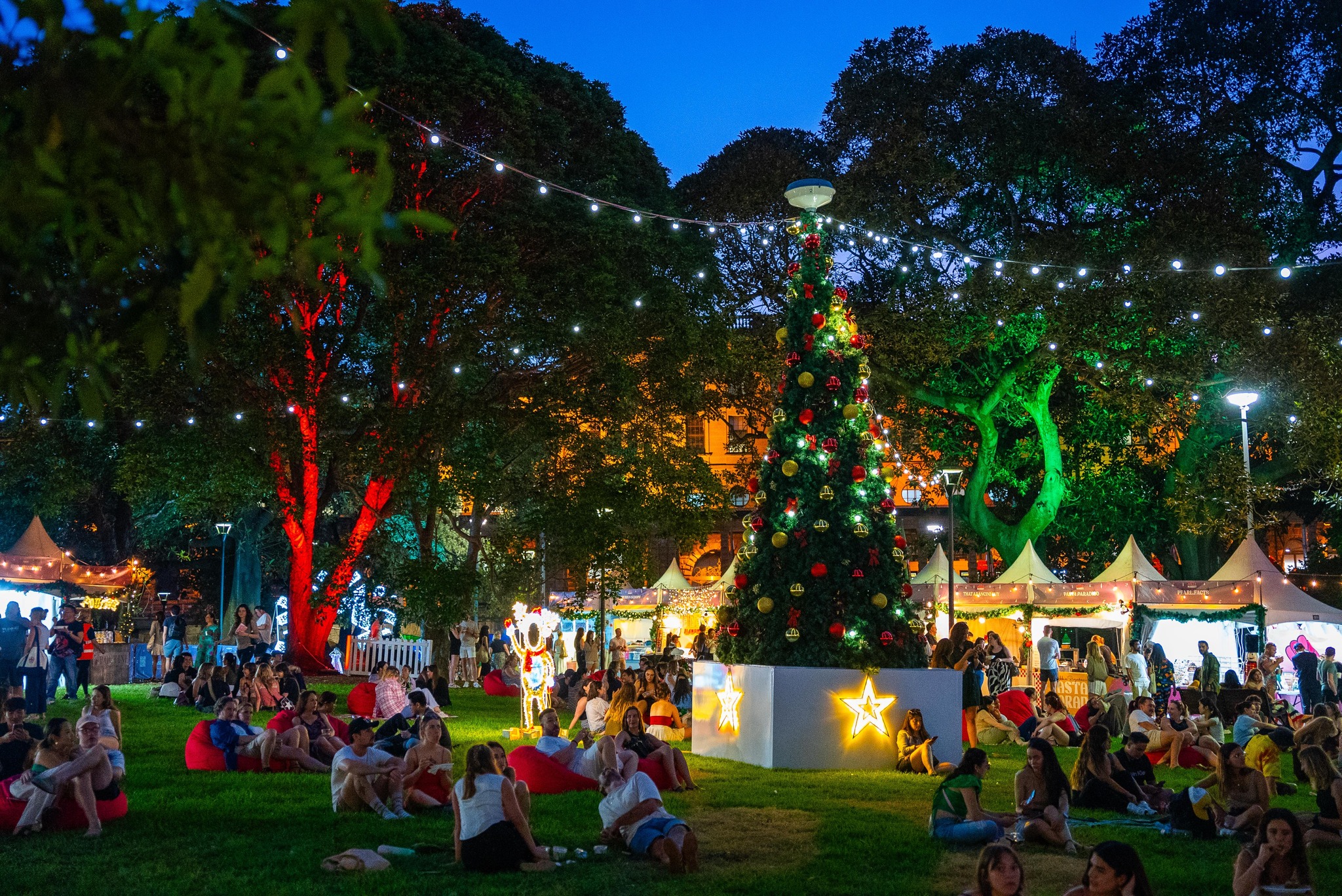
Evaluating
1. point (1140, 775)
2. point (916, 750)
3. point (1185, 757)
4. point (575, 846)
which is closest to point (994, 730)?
point (1185, 757)

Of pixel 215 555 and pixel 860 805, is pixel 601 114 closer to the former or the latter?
pixel 860 805

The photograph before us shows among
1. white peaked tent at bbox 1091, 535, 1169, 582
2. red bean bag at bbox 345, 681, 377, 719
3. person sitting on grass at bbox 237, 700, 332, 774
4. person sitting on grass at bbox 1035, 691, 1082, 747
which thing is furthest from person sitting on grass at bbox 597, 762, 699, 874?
white peaked tent at bbox 1091, 535, 1169, 582

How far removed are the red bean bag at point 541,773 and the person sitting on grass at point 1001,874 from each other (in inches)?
290

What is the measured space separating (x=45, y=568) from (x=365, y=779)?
728 inches

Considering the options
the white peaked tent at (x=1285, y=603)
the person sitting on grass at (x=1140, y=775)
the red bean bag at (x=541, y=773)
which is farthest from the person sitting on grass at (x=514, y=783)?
the white peaked tent at (x=1285, y=603)

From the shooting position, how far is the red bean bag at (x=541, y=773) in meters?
12.8

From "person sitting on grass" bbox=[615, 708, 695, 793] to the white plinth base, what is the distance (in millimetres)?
2329

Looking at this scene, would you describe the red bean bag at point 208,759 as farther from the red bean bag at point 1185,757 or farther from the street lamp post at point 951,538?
the street lamp post at point 951,538

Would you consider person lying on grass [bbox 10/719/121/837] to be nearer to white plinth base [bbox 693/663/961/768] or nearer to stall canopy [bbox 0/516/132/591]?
white plinth base [bbox 693/663/961/768]

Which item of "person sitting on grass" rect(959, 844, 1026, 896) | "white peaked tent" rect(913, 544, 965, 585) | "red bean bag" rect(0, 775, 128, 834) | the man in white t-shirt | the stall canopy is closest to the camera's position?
"person sitting on grass" rect(959, 844, 1026, 896)

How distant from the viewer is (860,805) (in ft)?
38.7

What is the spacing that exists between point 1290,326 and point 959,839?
86.5 feet

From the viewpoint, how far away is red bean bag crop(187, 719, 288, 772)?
1385cm

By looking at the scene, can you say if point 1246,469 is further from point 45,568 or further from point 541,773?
point 45,568
